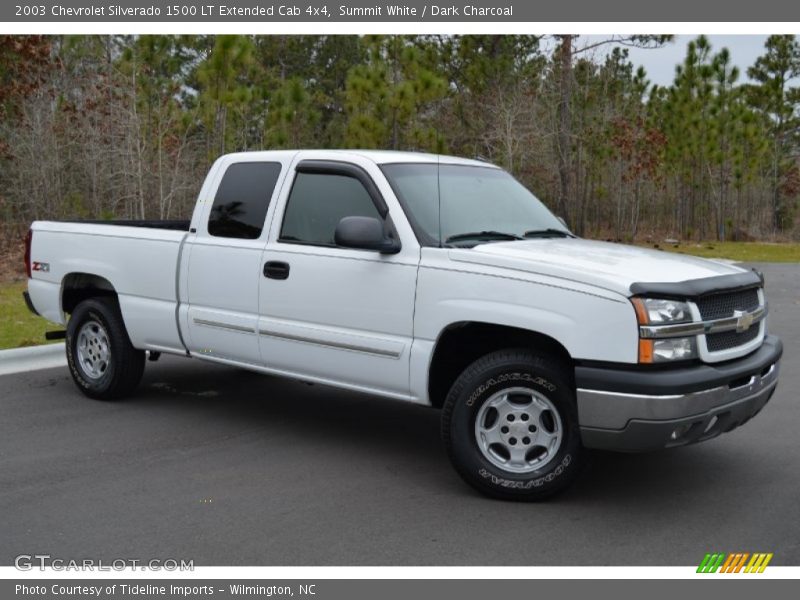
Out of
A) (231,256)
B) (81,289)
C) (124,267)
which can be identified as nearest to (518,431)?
(231,256)

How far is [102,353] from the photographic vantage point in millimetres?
7430

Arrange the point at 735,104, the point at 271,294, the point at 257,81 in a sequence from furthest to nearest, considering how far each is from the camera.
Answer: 1. the point at 735,104
2. the point at 257,81
3. the point at 271,294

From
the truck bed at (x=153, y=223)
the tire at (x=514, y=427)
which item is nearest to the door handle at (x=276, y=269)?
the tire at (x=514, y=427)

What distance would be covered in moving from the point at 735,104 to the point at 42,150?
28.8 m

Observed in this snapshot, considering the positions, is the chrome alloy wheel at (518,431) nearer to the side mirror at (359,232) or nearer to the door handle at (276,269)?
the side mirror at (359,232)

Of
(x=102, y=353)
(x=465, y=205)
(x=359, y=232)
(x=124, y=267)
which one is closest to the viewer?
(x=359, y=232)

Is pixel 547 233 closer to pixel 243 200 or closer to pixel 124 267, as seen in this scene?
pixel 243 200

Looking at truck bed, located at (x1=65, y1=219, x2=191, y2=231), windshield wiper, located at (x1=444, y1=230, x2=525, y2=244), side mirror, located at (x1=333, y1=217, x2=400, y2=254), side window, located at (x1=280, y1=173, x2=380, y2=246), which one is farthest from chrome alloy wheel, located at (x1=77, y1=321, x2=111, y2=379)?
windshield wiper, located at (x1=444, y1=230, x2=525, y2=244)

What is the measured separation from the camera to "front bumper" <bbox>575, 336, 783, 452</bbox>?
452 cm

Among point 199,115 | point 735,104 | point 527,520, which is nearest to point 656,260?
point 527,520

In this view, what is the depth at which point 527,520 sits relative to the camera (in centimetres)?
473

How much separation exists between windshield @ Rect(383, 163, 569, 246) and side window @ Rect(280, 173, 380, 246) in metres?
0.28

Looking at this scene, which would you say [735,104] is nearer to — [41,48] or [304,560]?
[41,48]

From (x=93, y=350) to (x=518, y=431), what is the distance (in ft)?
13.5
